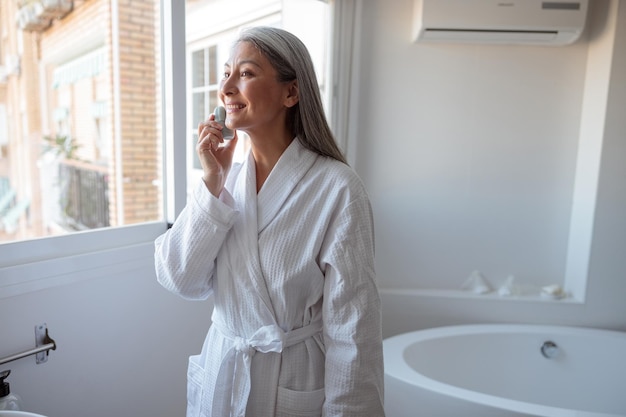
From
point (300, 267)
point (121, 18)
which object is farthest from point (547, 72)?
point (121, 18)

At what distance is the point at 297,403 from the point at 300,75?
70 cm

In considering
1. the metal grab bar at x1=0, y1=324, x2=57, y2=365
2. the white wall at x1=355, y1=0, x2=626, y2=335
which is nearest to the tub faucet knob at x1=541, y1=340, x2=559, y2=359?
the white wall at x1=355, y1=0, x2=626, y2=335

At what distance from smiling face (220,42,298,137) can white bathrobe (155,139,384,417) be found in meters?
0.13

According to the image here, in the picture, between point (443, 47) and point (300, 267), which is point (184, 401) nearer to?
point (300, 267)

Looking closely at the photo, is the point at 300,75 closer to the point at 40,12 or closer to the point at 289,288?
the point at 289,288

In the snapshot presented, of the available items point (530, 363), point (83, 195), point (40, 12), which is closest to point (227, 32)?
point (40, 12)

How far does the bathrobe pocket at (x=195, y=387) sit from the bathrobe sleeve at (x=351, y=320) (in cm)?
32

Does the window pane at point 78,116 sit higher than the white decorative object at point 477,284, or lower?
higher

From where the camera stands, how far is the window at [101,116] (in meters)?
1.31

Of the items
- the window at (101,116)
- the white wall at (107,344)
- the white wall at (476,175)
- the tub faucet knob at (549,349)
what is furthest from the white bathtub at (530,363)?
the window at (101,116)

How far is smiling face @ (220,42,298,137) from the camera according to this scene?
37.2 inches

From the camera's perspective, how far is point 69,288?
1.20 meters

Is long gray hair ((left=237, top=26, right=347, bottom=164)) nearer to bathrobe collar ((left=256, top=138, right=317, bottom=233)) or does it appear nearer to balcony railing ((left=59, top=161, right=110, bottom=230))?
bathrobe collar ((left=256, top=138, right=317, bottom=233))

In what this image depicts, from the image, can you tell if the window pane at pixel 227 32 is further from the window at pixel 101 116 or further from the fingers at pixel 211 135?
the fingers at pixel 211 135
